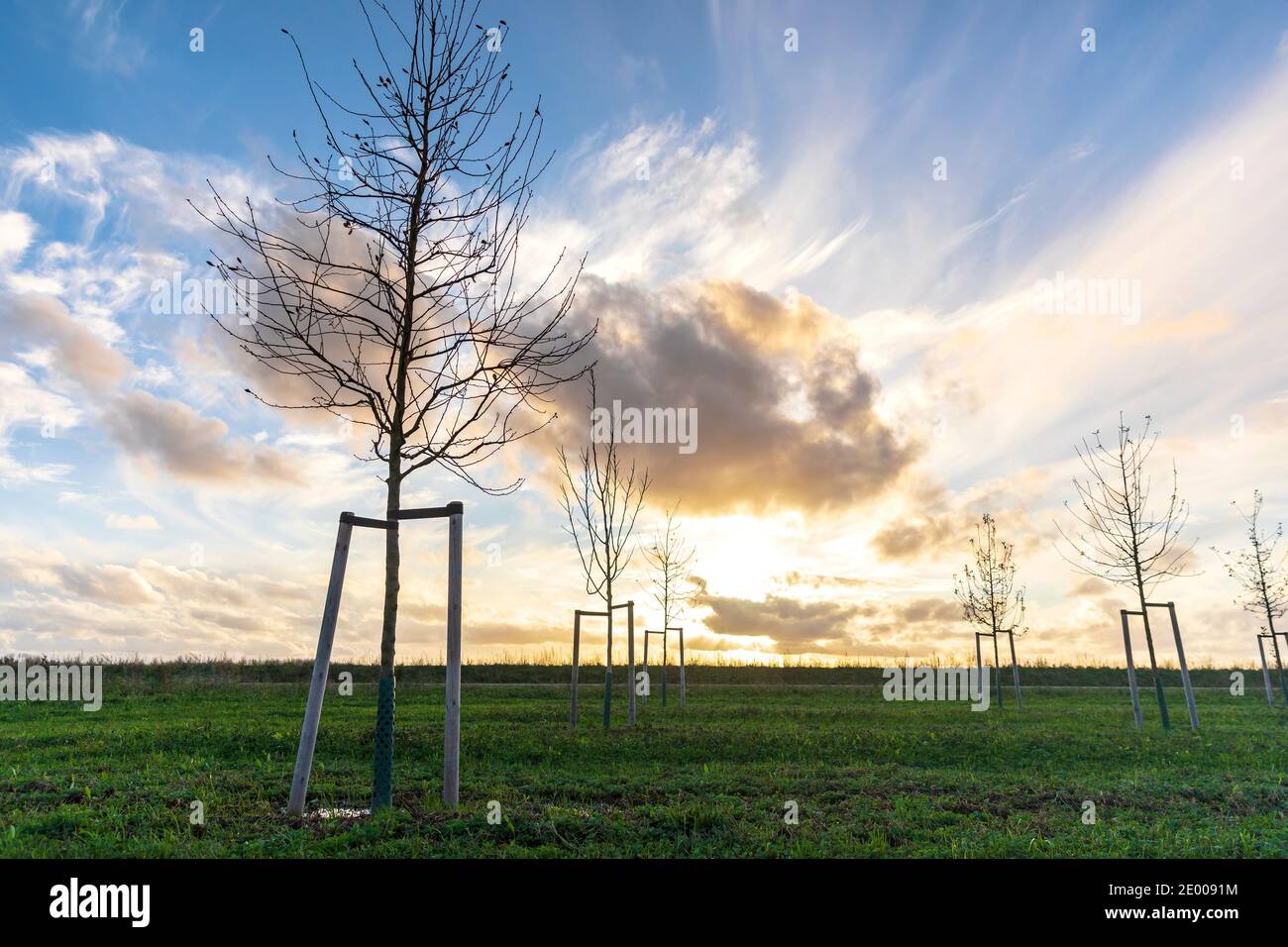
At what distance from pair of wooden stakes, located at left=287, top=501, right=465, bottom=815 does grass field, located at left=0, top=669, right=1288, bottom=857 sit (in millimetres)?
327

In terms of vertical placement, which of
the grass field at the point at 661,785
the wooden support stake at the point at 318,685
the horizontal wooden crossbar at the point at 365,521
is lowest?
the grass field at the point at 661,785

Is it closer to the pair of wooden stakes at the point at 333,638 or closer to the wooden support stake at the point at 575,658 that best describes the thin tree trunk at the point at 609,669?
the wooden support stake at the point at 575,658

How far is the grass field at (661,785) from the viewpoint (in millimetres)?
7730

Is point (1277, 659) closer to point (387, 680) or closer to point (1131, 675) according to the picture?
point (1131, 675)

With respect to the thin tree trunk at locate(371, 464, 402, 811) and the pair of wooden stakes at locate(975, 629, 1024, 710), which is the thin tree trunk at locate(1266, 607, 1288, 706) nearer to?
the pair of wooden stakes at locate(975, 629, 1024, 710)

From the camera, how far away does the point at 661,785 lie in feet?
34.7

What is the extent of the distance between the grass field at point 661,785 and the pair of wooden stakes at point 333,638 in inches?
12.9

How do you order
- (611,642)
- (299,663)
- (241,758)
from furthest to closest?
(299,663)
(611,642)
(241,758)

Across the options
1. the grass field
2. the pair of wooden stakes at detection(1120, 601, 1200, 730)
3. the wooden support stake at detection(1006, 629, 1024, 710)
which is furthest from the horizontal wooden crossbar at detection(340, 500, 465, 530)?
the wooden support stake at detection(1006, 629, 1024, 710)

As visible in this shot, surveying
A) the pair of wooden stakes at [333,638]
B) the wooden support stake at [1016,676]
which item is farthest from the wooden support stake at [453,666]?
the wooden support stake at [1016,676]
